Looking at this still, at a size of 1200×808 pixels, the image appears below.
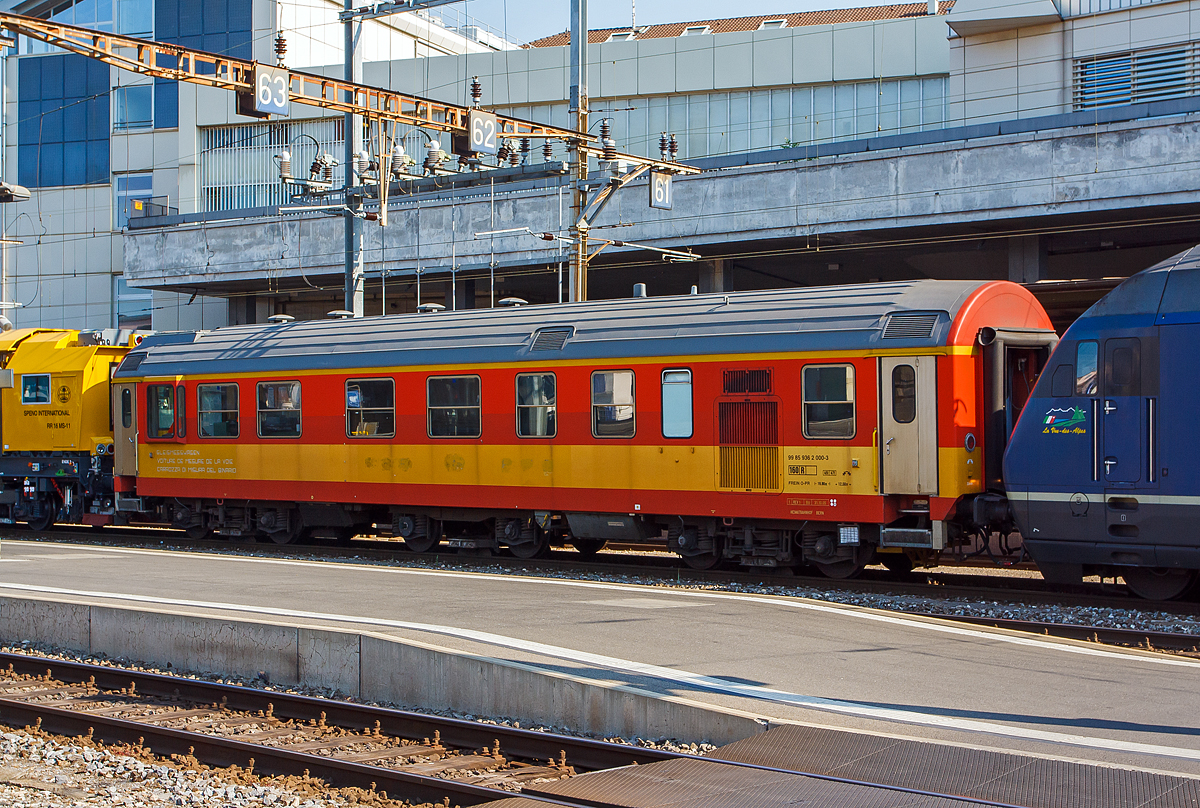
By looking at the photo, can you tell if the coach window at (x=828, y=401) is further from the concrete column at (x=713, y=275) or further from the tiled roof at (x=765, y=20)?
the tiled roof at (x=765, y=20)

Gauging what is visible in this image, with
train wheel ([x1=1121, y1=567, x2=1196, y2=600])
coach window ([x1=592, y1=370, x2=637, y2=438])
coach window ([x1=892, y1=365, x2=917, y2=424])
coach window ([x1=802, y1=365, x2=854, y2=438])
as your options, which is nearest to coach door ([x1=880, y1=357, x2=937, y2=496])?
coach window ([x1=892, y1=365, x2=917, y2=424])

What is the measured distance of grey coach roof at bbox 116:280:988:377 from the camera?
48.4 ft

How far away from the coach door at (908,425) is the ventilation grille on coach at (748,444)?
57.3 inches

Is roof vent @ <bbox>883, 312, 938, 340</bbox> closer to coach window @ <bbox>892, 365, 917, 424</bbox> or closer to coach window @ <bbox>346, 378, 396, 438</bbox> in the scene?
coach window @ <bbox>892, 365, 917, 424</bbox>

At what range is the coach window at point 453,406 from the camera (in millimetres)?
17703

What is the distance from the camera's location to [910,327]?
1438 centimetres

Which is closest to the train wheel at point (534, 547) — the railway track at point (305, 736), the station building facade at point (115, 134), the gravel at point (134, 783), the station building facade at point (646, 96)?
the railway track at point (305, 736)

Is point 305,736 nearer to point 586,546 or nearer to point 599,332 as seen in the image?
point 599,332

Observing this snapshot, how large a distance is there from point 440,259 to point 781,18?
25.1 metres

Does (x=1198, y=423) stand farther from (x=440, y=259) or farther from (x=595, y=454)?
(x=440, y=259)

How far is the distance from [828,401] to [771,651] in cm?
540

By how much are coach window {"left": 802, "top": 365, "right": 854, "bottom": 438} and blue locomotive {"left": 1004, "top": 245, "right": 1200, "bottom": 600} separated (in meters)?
2.08

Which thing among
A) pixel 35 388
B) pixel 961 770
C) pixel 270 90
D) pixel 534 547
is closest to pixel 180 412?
pixel 35 388

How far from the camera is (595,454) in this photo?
653 inches
